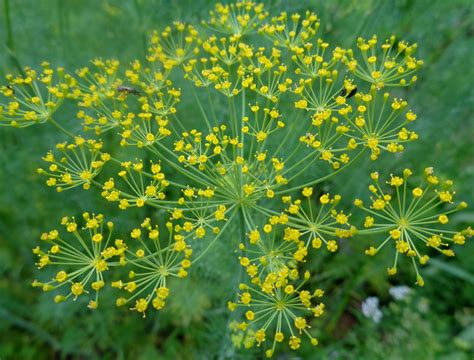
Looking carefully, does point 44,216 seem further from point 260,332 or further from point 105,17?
point 260,332

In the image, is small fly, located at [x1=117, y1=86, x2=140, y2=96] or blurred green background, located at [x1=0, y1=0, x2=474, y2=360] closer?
small fly, located at [x1=117, y1=86, x2=140, y2=96]

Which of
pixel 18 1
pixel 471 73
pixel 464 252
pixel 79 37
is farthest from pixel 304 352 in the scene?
pixel 18 1

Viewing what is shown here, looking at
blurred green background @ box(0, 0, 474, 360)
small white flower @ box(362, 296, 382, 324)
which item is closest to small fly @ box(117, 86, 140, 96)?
blurred green background @ box(0, 0, 474, 360)

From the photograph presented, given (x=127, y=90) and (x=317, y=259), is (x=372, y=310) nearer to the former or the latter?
(x=317, y=259)

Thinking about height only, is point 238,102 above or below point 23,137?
above

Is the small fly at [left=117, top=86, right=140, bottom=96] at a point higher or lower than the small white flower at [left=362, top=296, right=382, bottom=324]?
higher

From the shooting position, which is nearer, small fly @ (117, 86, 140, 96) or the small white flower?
small fly @ (117, 86, 140, 96)

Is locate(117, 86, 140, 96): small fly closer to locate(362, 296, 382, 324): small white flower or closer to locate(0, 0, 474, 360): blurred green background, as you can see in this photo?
locate(0, 0, 474, 360): blurred green background

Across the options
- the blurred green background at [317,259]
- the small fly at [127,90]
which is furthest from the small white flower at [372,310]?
the small fly at [127,90]
